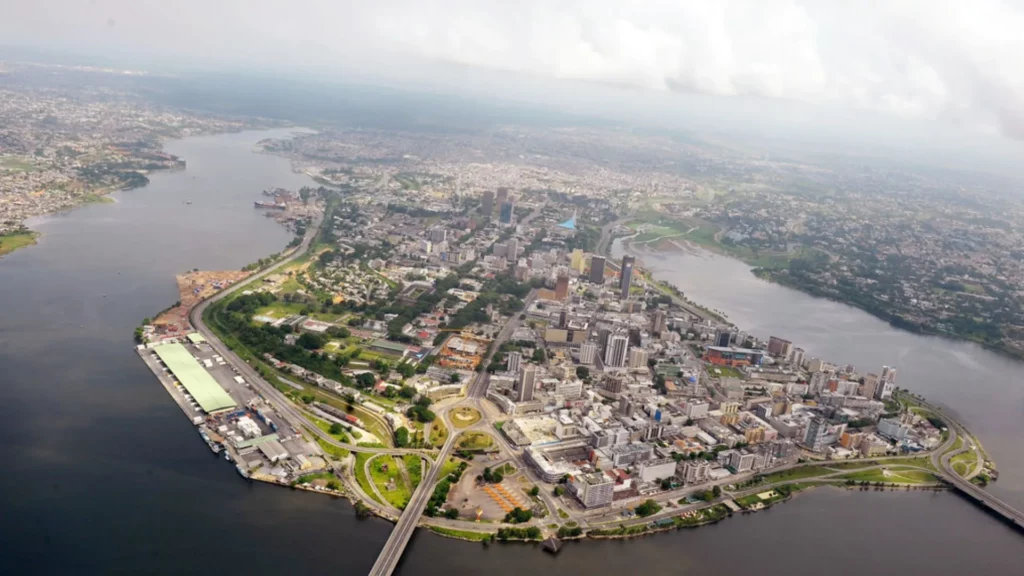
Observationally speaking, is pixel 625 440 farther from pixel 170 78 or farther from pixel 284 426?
pixel 170 78

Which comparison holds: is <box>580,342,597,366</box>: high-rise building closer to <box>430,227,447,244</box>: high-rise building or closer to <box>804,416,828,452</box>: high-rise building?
<box>804,416,828,452</box>: high-rise building

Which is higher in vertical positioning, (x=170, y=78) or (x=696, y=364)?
(x=170, y=78)

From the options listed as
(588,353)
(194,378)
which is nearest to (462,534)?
(194,378)

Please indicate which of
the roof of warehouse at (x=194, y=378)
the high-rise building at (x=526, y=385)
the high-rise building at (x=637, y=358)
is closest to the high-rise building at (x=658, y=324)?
the high-rise building at (x=637, y=358)

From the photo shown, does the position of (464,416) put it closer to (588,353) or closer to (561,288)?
(588,353)

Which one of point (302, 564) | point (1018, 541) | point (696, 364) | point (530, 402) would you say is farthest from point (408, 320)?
point (1018, 541)

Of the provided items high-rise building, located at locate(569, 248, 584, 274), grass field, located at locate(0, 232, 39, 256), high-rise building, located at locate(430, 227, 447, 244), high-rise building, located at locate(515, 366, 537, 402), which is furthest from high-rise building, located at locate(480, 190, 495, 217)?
high-rise building, located at locate(515, 366, 537, 402)
